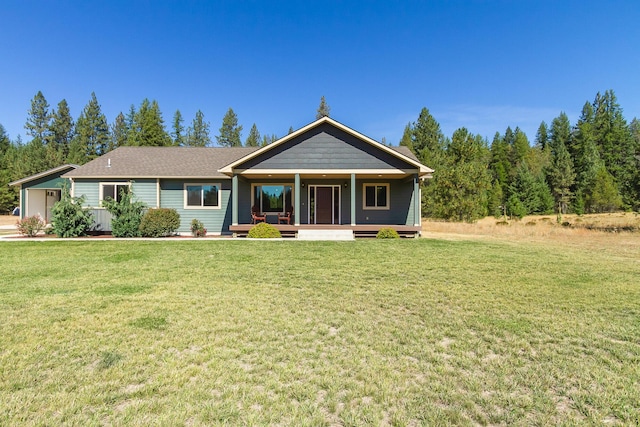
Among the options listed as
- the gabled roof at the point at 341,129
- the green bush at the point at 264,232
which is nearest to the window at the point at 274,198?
the gabled roof at the point at 341,129

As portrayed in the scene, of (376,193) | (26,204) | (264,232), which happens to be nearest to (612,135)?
(376,193)

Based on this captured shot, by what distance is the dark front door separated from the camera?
16688 mm

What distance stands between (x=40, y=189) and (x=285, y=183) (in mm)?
16735

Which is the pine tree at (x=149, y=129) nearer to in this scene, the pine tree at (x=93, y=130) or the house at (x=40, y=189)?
the pine tree at (x=93, y=130)

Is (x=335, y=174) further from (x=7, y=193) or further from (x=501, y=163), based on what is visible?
(x=501, y=163)

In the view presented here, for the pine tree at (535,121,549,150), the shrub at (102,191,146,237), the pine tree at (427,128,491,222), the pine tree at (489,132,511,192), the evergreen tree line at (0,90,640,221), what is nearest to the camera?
the shrub at (102,191,146,237)

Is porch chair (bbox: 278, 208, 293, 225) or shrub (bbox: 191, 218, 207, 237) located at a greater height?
porch chair (bbox: 278, 208, 293, 225)

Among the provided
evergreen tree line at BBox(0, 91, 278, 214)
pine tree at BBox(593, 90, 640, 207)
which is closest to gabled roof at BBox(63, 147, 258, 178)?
evergreen tree line at BBox(0, 91, 278, 214)

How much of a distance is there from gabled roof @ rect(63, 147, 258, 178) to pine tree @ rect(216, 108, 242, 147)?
4146cm

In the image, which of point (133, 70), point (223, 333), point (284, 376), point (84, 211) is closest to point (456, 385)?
point (284, 376)

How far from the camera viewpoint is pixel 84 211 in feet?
47.2

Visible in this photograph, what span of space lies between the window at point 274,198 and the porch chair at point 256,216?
0.33 m

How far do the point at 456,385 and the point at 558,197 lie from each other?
51.0m

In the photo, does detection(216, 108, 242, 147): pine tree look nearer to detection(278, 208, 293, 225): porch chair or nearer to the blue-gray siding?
detection(278, 208, 293, 225): porch chair
